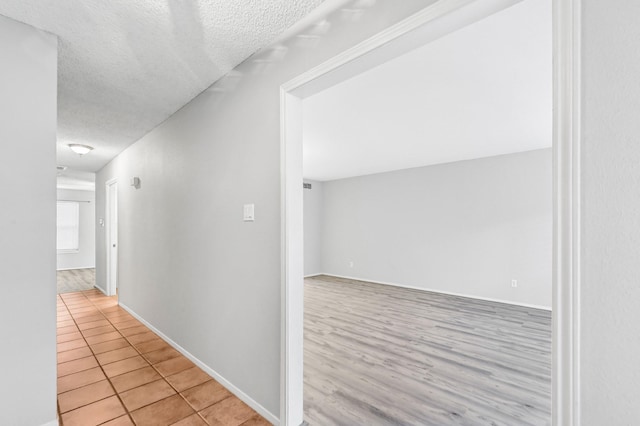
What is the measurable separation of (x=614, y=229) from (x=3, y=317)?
9.07 ft

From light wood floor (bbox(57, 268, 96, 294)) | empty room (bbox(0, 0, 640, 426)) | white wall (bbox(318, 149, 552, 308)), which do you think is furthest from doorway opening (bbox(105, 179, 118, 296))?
white wall (bbox(318, 149, 552, 308))

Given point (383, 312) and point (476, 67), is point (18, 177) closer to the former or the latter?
point (476, 67)

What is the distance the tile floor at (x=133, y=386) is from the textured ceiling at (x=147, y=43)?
249 cm

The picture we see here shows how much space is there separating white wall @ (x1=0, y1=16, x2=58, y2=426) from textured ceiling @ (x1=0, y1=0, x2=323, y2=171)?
0.25m

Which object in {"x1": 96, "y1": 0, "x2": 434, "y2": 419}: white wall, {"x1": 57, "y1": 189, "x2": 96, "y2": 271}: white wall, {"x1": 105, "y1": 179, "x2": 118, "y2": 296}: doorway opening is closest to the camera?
{"x1": 96, "y1": 0, "x2": 434, "y2": 419}: white wall

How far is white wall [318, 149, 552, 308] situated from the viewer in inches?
183

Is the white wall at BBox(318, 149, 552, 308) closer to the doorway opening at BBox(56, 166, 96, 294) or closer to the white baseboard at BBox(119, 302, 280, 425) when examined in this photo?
the white baseboard at BBox(119, 302, 280, 425)


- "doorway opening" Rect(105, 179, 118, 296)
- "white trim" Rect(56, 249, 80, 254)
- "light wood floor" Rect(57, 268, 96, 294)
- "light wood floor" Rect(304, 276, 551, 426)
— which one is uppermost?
"doorway opening" Rect(105, 179, 118, 296)

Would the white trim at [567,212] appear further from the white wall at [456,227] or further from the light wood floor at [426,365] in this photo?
the white wall at [456,227]

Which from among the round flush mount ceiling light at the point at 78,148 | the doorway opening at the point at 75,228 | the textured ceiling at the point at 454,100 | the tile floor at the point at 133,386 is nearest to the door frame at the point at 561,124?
the textured ceiling at the point at 454,100

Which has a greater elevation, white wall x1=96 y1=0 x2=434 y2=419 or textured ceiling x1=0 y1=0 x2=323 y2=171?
textured ceiling x1=0 y1=0 x2=323 y2=171

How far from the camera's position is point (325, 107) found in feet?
9.75

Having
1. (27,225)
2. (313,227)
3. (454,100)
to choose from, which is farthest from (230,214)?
(313,227)

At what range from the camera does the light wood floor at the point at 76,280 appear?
6098mm
